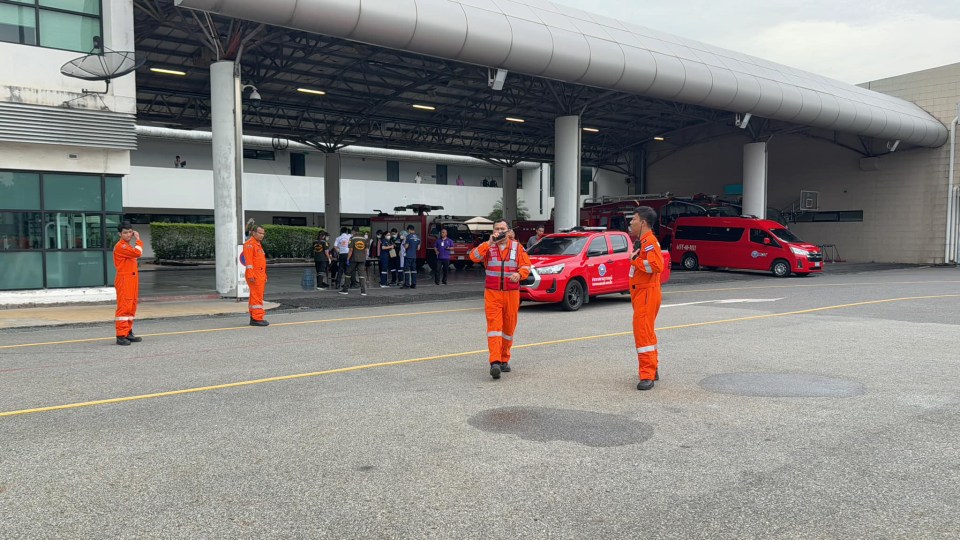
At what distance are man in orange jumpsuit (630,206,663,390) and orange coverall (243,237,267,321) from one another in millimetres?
7647

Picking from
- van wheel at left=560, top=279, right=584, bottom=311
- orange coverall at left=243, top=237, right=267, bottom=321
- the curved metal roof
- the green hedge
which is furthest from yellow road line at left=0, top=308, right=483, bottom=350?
the green hedge

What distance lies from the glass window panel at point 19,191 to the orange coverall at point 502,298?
43.3 feet

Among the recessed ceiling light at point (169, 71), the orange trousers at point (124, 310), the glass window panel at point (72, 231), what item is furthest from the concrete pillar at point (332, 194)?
the orange trousers at point (124, 310)

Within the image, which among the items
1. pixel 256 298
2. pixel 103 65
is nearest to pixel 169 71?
pixel 103 65

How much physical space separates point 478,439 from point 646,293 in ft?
9.22

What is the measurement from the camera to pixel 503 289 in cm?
809

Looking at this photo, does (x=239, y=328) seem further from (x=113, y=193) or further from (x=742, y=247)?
(x=742, y=247)

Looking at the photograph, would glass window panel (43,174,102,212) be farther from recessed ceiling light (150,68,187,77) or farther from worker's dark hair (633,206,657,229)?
worker's dark hair (633,206,657,229)

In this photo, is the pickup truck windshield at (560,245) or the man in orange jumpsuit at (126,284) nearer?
the man in orange jumpsuit at (126,284)

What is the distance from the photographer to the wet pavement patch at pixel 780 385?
708 centimetres

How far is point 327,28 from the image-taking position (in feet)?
54.4

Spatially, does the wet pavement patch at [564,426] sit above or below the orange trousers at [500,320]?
below

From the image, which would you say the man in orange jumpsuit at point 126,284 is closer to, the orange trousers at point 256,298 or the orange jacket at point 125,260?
the orange jacket at point 125,260

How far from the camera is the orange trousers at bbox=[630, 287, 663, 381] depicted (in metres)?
7.32
